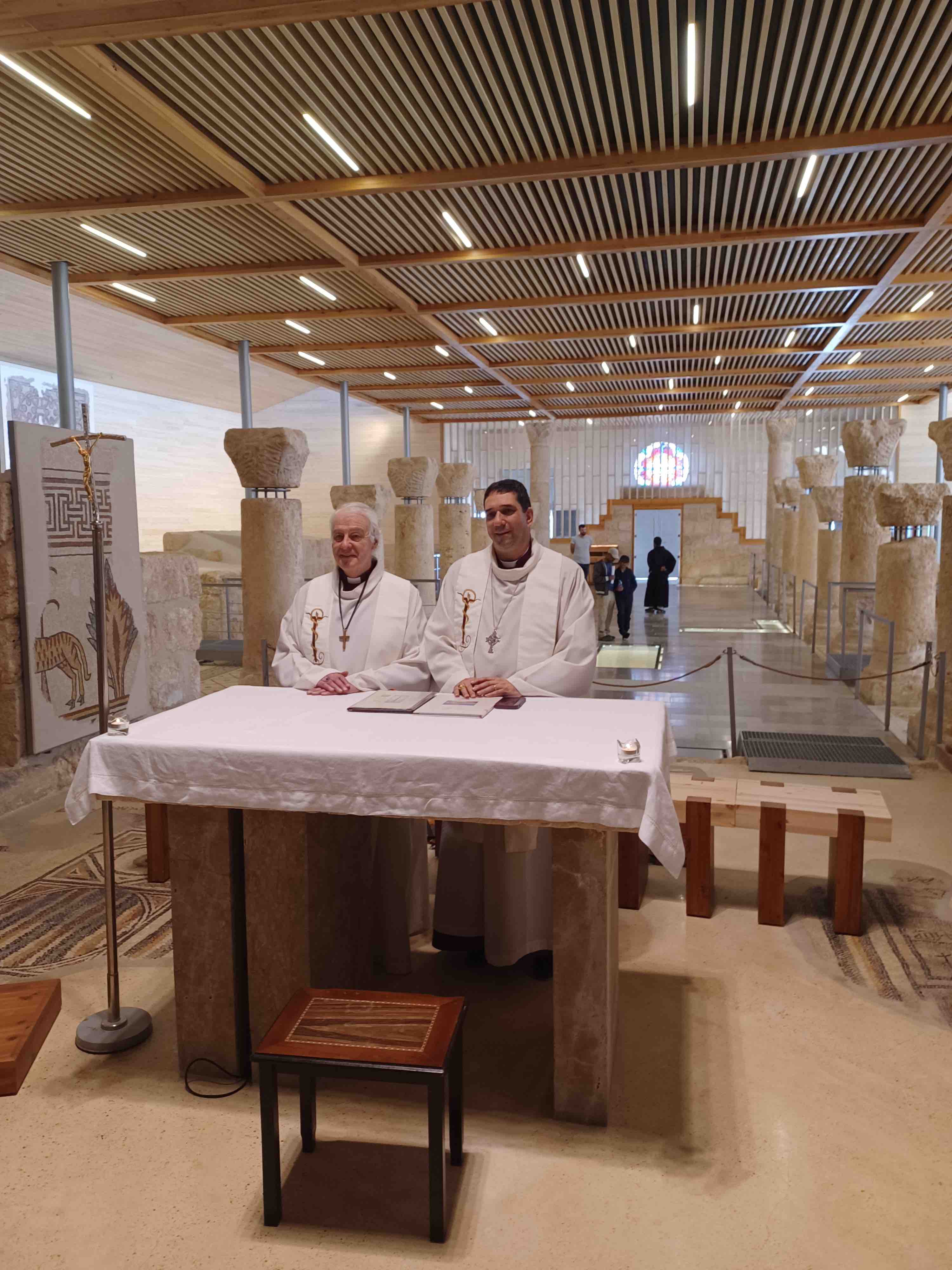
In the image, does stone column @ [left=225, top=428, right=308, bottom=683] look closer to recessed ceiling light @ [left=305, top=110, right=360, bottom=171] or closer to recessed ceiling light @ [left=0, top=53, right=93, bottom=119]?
recessed ceiling light @ [left=305, top=110, right=360, bottom=171]

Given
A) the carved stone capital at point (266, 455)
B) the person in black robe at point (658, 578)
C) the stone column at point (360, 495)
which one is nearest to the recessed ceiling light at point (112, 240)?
the carved stone capital at point (266, 455)

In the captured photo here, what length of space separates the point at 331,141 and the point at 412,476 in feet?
30.8

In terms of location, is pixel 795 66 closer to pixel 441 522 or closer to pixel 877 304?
pixel 877 304

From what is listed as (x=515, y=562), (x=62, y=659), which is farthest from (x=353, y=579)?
(x=62, y=659)

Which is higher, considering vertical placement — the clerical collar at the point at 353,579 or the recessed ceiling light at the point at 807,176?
the recessed ceiling light at the point at 807,176

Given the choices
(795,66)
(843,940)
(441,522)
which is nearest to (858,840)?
(843,940)

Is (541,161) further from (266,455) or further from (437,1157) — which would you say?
(437,1157)

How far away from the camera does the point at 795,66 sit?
217 inches

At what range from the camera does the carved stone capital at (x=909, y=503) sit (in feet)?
29.2

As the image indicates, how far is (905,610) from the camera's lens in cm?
921

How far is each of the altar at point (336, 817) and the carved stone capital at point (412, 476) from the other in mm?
12566

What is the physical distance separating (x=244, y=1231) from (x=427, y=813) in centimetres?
113

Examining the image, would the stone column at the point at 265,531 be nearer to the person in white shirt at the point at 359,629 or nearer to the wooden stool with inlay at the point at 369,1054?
the person in white shirt at the point at 359,629

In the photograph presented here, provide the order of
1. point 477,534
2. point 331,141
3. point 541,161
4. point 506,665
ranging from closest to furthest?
point 506,665 → point 331,141 → point 541,161 → point 477,534
